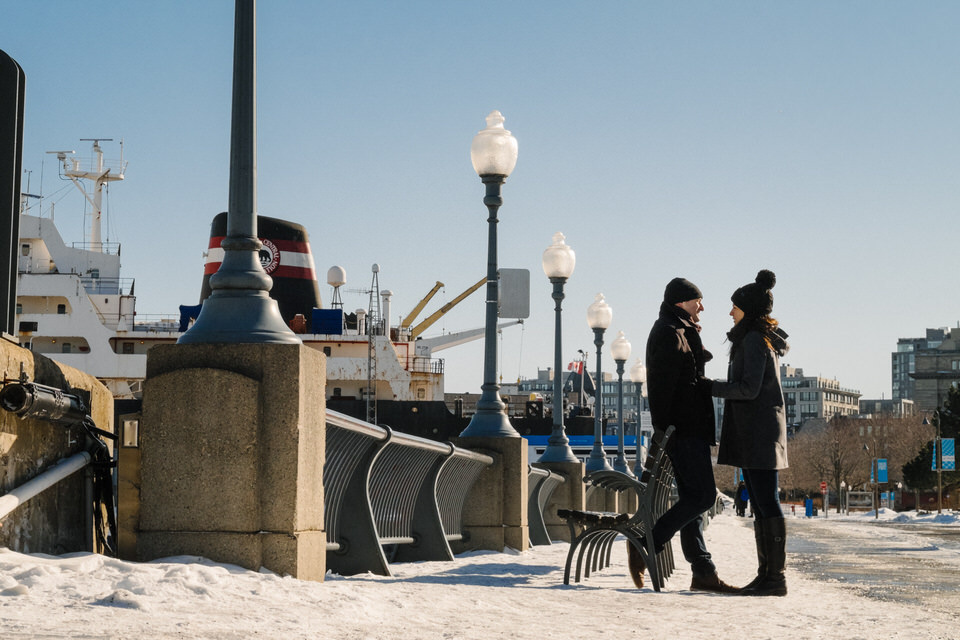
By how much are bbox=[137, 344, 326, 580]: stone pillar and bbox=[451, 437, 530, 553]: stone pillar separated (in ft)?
20.7

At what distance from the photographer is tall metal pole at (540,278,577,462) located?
58.3 ft

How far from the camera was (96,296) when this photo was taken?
4594 centimetres

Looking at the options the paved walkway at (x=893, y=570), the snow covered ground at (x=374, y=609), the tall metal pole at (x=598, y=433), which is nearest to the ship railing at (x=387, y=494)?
the snow covered ground at (x=374, y=609)

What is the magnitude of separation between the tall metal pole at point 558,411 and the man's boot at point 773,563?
32.4 feet

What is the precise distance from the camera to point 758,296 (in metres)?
7.58

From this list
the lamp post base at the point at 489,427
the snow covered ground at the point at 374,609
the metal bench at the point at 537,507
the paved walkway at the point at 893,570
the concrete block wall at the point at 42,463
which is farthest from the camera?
the metal bench at the point at 537,507

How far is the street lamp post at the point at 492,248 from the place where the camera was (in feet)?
40.7

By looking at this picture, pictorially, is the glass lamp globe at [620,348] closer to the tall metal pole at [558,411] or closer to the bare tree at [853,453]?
the tall metal pole at [558,411]

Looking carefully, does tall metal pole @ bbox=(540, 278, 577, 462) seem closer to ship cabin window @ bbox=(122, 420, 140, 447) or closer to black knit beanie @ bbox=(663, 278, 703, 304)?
black knit beanie @ bbox=(663, 278, 703, 304)

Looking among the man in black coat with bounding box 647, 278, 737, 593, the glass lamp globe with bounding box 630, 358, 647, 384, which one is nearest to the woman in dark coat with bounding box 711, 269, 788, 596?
the man in black coat with bounding box 647, 278, 737, 593

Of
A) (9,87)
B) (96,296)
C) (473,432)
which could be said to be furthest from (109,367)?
(9,87)

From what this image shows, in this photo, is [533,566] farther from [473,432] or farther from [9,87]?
[9,87]

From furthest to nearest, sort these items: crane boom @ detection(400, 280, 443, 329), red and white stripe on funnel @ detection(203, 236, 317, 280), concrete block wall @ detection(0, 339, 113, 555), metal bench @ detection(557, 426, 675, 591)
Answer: crane boom @ detection(400, 280, 443, 329) < red and white stripe on funnel @ detection(203, 236, 317, 280) < metal bench @ detection(557, 426, 675, 591) < concrete block wall @ detection(0, 339, 113, 555)

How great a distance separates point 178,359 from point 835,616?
352 cm
